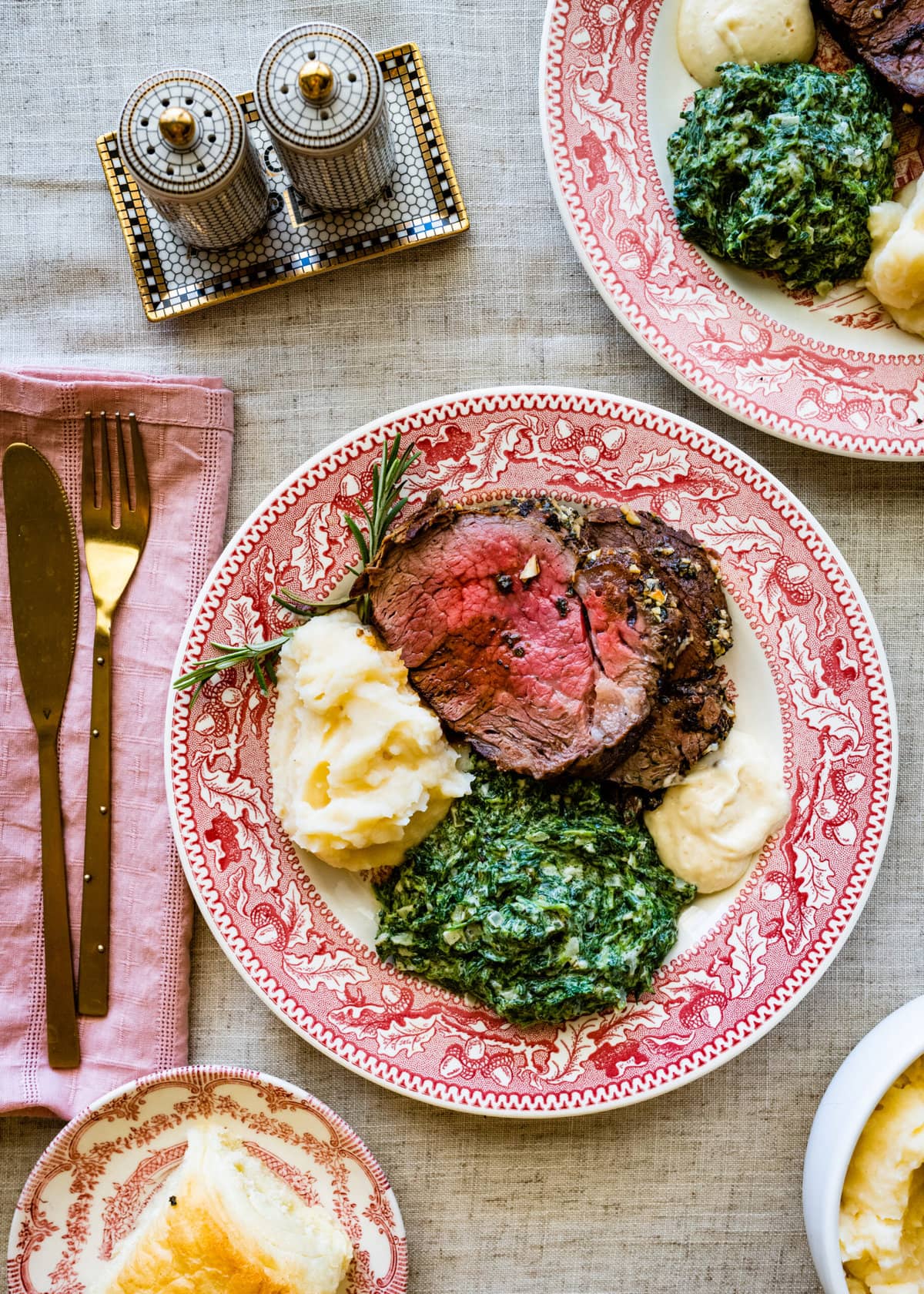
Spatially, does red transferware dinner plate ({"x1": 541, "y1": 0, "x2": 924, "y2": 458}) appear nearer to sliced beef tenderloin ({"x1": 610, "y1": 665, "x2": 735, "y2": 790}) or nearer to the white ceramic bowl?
sliced beef tenderloin ({"x1": 610, "y1": 665, "x2": 735, "y2": 790})

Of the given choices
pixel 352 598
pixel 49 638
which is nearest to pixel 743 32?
pixel 352 598

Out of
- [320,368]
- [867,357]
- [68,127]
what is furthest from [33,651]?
[867,357]

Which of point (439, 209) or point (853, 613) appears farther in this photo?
point (439, 209)

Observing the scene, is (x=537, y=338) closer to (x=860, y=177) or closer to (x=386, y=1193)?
(x=860, y=177)

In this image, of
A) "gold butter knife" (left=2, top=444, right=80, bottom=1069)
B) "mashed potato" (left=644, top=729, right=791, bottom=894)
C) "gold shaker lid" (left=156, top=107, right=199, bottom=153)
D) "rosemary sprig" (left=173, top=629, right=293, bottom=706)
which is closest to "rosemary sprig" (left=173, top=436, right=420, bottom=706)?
"rosemary sprig" (left=173, top=629, right=293, bottom=706)

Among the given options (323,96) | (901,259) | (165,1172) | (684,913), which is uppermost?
(323,96)

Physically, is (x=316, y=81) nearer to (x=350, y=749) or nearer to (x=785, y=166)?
(x=785, y=166)

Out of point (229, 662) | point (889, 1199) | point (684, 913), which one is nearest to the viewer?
point (889, 1199)
